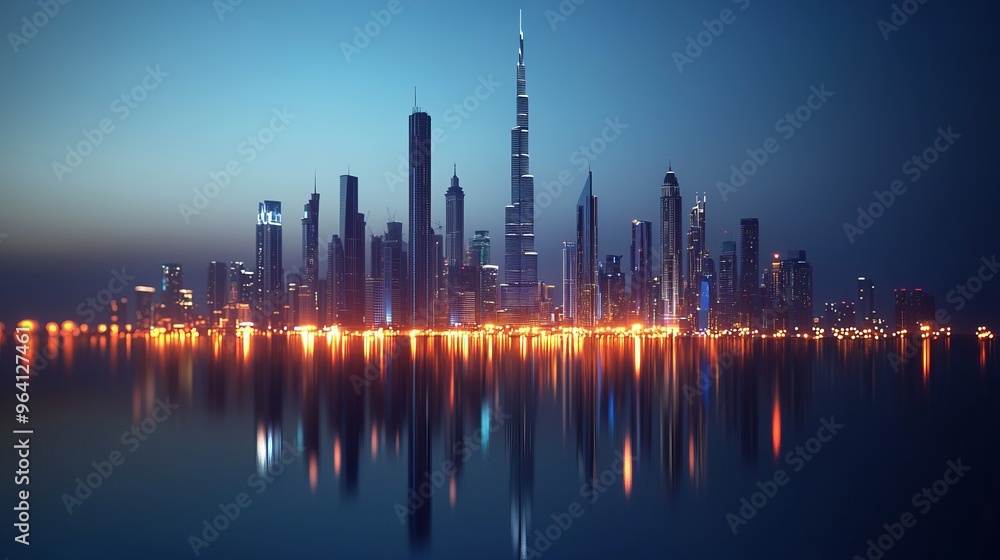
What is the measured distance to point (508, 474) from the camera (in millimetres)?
16766

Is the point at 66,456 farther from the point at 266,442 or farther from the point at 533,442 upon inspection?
the point at 533,442

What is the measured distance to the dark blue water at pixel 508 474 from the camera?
39.3 feet

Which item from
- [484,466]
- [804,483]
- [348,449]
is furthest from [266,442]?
[804,483]

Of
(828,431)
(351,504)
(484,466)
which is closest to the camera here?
(351,504)

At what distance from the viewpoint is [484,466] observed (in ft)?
57.4

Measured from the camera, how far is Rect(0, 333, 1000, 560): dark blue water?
12.0m

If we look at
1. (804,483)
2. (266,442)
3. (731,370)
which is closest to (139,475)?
(266,442)

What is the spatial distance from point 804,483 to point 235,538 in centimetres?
1217

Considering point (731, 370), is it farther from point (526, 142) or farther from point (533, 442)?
point (526, 142)

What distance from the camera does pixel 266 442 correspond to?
66.5 feet

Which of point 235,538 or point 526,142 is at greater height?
point 526,142

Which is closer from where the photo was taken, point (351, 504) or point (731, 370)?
point (351, 504)

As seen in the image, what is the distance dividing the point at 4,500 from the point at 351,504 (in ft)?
22.9

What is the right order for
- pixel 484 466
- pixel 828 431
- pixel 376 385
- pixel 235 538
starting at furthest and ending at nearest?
pixel 376 385 < pixel 828 431 < pixel 484 466 < pixel 235 538
